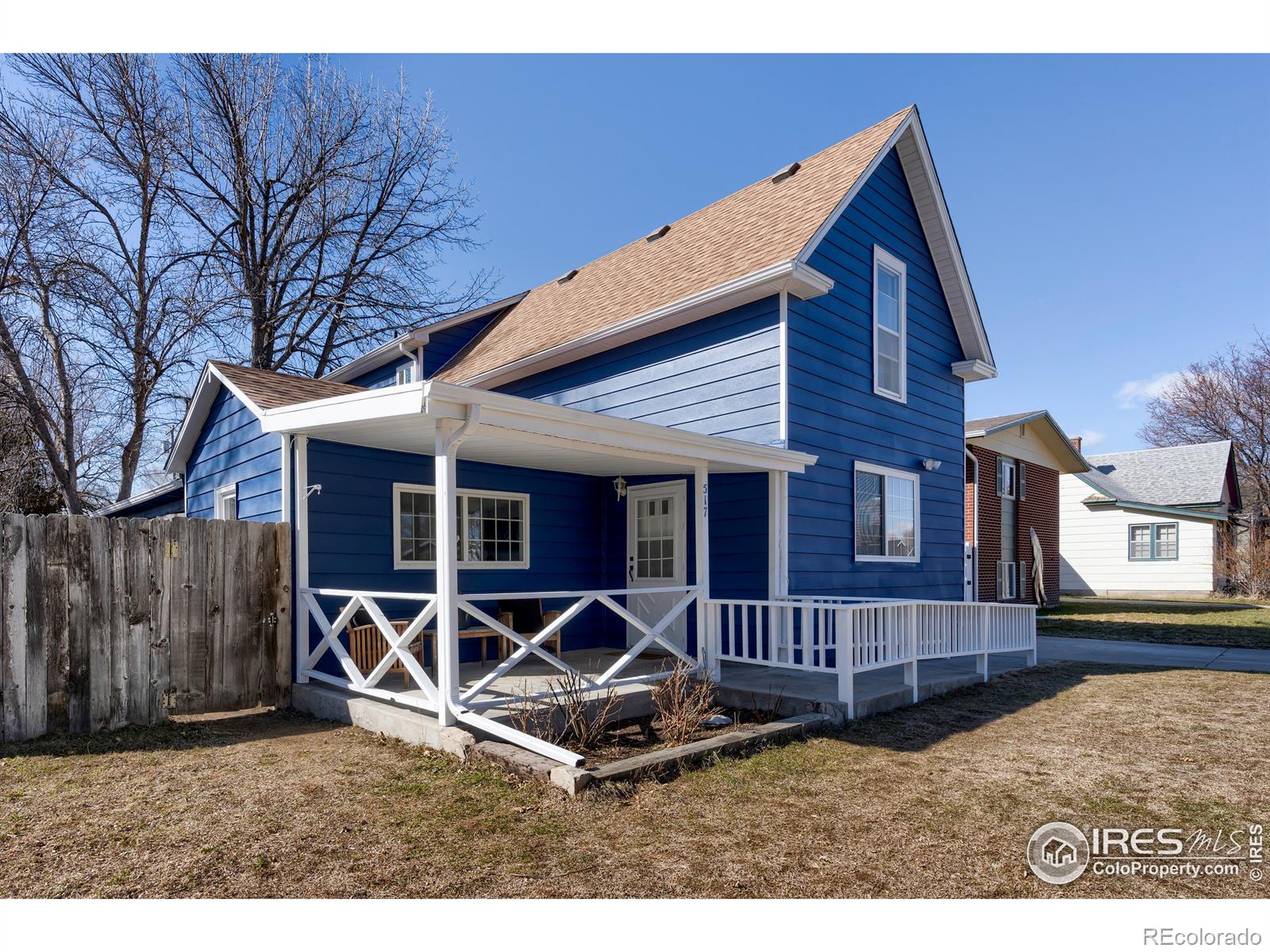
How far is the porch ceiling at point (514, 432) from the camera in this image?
570cm

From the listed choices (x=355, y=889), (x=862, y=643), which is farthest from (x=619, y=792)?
(x=862, y=643)

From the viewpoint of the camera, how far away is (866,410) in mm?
10258

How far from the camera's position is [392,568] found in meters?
→ 8.56

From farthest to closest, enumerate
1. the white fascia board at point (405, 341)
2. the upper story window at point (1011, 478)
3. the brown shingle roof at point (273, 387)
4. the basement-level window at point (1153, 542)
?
the basement-level window at point (1153, 542), the upper story window at point (1011, 478), the white fascia board at point (405, 341), the brown shingle roof at point (273, 387)

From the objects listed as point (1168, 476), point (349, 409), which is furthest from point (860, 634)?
point (1168, 476)

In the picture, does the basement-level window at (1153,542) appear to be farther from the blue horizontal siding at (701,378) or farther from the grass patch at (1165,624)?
the blue horizontal siding at (701,378)

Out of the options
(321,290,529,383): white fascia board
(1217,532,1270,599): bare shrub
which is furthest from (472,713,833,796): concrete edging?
Answer: (1217,532,1270,599): bare shrub

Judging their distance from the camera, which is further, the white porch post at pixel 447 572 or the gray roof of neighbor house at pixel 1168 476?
the gray roof of neighbor house at pixel 1168 476

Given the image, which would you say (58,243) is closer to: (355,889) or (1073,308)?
(355,889)

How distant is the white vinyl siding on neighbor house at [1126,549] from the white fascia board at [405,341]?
21.5 meters

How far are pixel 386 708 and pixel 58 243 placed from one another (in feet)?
45.6

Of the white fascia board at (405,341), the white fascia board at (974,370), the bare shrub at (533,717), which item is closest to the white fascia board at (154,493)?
the white fascia board at (405,341)

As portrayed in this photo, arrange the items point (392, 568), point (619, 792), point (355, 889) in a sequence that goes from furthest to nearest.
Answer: point (392, 568) < point (619, 792) < point (355, 889)

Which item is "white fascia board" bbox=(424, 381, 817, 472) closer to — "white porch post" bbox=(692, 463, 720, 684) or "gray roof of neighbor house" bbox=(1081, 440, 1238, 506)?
"white porch post" bbox=(692, 463, 720, 684)
